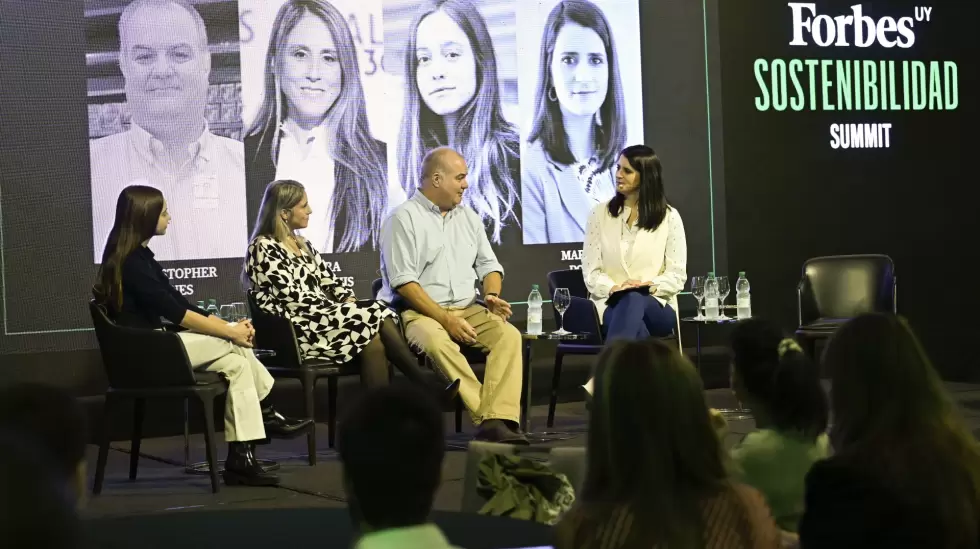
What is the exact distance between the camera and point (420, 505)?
1.52m

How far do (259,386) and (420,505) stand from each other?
3.75m

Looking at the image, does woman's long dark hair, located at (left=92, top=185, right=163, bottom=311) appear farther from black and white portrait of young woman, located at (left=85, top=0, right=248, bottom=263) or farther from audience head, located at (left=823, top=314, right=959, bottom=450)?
audience head, located at (left=823, top=314, right=959, bottom=450)

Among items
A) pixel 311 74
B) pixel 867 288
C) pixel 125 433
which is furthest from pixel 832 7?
pixel 125 433

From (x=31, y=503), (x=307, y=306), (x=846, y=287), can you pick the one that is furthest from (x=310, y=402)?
(x=31, y=503)

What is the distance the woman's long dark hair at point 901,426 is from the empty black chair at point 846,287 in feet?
16.4

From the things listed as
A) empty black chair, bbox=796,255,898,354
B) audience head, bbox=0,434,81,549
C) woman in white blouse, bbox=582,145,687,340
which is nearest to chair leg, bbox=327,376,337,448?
woman in white blouse, bbox=582,145,687,340

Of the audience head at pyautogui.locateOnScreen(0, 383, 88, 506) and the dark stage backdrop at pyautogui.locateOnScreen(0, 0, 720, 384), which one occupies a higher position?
the dark stage backdrop at pyautogui.locateOnScreen(0, 0, 720, 384)

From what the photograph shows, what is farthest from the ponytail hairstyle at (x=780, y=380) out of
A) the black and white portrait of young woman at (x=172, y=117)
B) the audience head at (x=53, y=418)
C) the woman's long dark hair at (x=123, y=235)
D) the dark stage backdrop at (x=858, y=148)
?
the dark stage backdrop at (x=858, y=148)

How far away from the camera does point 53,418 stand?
1.47 meters

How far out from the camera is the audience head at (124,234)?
191 inches

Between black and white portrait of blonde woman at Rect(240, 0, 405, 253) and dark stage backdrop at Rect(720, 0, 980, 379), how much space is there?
8.37 feet

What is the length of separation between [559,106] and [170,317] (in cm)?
326

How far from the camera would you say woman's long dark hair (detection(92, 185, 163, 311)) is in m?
4.84

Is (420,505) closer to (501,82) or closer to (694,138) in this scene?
(501,82)
